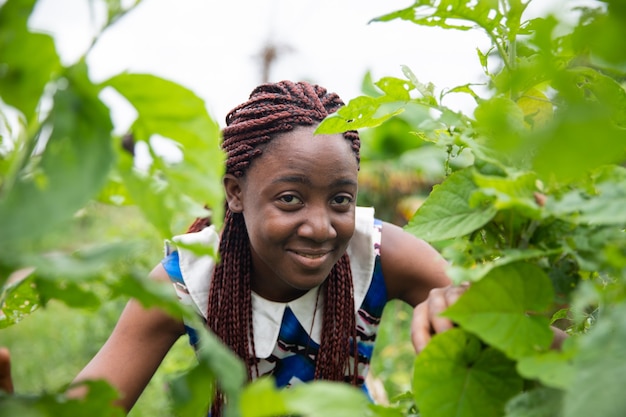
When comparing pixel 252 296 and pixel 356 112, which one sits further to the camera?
pixel 252 296

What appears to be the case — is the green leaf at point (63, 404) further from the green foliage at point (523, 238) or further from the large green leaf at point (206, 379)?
the green foliage at point (523, 238)

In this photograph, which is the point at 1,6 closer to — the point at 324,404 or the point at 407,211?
the point at 324,404

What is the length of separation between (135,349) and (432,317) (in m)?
0.86

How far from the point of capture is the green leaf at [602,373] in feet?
1.87

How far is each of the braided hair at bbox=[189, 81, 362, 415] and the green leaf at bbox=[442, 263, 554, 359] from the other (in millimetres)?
748

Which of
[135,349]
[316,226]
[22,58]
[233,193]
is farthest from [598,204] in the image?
[135,349]

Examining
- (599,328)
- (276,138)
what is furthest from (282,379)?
(599,328)

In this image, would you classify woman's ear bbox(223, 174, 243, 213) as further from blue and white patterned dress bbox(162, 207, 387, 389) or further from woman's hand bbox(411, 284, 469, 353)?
woman's hand bbox(411, 284, 469, 353)

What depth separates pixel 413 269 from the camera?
68.3 inches

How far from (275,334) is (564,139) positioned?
127 cm

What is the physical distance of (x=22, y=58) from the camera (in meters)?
0.61

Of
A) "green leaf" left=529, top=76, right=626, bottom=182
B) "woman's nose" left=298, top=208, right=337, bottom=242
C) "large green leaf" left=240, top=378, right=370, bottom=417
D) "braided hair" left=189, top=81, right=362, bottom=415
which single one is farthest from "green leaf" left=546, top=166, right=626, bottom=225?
"braided hair" left=189, top=81, right=362, bottom=415

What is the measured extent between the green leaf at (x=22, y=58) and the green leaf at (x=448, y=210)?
1.66 feet

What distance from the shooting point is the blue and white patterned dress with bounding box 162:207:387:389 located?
165cm
